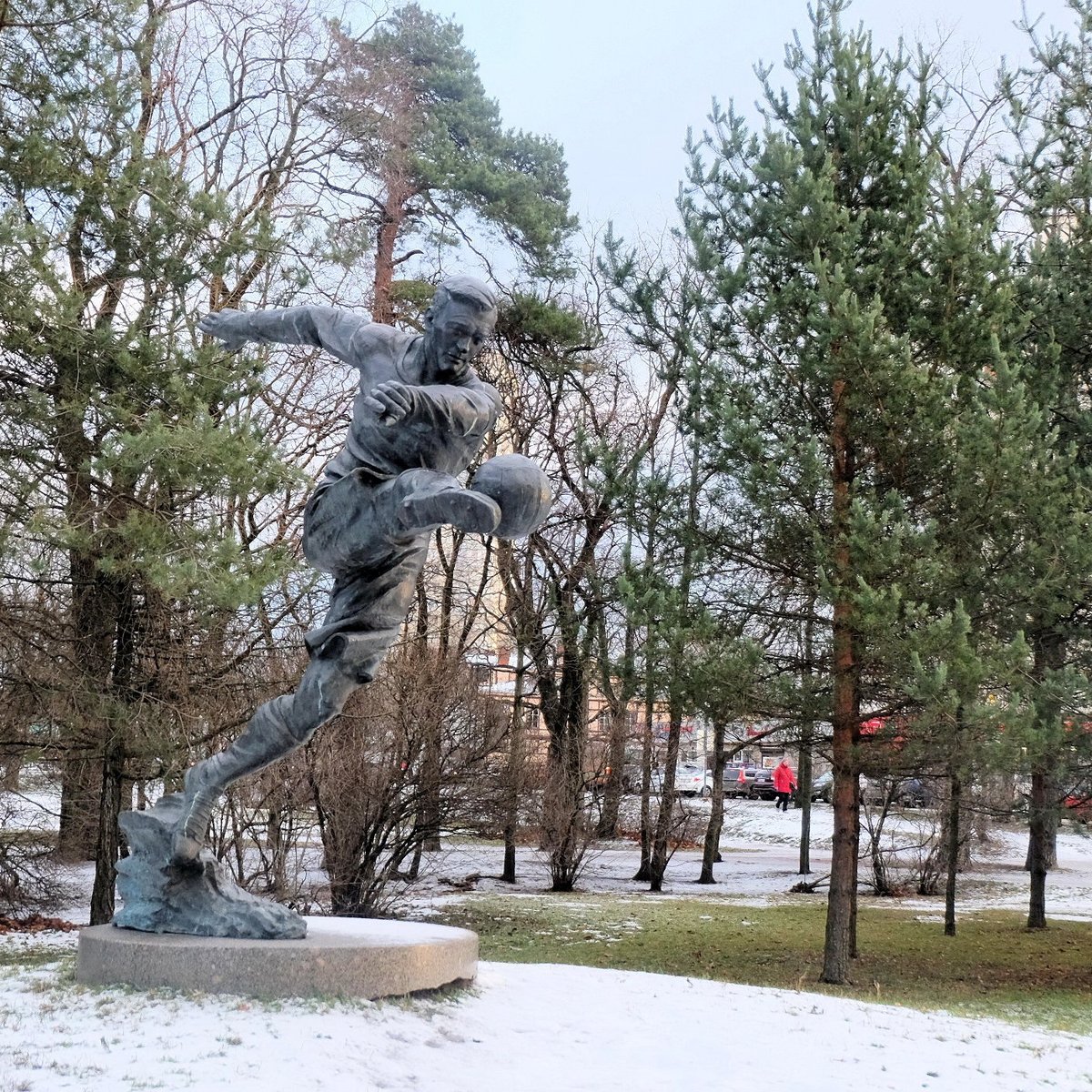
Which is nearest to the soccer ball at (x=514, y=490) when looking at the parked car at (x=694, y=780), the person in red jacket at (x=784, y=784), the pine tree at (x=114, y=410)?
the pine tree at (x=114, y=410)

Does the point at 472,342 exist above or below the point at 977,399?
below

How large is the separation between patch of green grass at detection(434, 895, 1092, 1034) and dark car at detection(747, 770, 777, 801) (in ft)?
75.6

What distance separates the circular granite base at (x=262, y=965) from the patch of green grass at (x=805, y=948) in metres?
5.07

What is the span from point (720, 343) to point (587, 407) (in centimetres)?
1131

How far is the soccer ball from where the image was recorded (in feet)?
13.7

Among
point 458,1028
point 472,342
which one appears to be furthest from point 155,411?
point 458,1028

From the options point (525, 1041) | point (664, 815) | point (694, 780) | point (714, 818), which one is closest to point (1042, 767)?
point (525, 1041)

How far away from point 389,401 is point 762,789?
38.7 m

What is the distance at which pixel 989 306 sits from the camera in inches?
430

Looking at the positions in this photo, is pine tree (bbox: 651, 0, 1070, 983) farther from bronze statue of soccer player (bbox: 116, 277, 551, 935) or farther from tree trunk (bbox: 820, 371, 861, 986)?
bronze statue of soccer player (bbox: 116, 277, 551, 935)

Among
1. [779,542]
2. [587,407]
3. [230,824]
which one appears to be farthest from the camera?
[587,407]

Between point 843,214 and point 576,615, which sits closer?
point 843,214

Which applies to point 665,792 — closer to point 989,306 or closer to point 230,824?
point 230,824

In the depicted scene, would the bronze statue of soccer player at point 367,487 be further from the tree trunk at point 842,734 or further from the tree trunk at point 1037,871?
the tree trunk at point 1037,871
